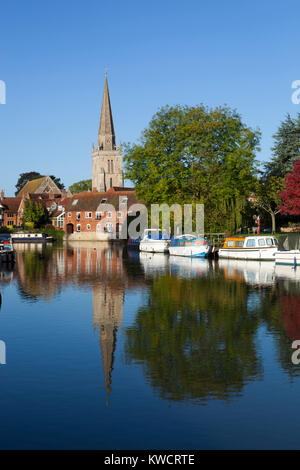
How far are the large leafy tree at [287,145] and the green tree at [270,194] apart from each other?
1.82 metres

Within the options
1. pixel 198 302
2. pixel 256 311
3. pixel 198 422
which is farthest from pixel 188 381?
pixel 198 302

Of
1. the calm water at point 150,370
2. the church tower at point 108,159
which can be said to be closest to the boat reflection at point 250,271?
the calm water at point 150,370

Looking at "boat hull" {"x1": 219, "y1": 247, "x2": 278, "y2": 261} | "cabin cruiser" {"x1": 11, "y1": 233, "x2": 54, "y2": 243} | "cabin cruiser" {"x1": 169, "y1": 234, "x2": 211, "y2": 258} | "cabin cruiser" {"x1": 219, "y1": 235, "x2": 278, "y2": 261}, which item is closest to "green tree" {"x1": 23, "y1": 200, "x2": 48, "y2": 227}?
"cabin cruiser" {"x1": 11, "y1": 233, "x2": 54, "y2": 243}

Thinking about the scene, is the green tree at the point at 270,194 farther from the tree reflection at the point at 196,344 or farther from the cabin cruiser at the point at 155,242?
the tree reflection at the point at 196,344

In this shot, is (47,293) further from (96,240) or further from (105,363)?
(96,240)

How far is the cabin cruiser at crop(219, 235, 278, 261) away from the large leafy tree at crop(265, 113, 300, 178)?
87.9 feet

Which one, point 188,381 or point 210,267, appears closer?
point 188,381

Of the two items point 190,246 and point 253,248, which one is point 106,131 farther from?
point 253,248

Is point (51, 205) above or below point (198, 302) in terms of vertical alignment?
above

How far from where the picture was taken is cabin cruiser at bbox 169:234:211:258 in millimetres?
57022

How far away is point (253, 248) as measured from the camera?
2002 inches

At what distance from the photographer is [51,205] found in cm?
14200

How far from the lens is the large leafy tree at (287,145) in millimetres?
76688

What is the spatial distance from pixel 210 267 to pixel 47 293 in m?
18.9
